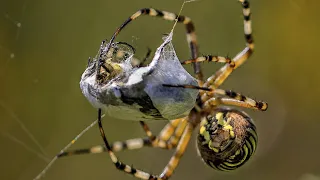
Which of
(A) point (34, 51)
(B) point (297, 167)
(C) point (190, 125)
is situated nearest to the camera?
(C) point (190, 125)

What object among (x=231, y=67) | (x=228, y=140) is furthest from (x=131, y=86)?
(x=231, y=67)

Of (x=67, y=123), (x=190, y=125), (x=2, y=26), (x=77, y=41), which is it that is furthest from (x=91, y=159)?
(x=190, y=125)

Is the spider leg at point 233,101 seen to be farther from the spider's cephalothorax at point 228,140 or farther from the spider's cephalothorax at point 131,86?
the spider's cephalothorax at point 131,86

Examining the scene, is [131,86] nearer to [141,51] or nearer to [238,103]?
[238,103]

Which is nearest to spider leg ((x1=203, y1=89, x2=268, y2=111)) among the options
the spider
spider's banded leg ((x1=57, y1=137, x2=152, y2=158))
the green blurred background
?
the spider

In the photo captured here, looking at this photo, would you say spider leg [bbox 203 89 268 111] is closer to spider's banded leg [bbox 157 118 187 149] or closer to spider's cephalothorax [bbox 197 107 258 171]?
spider's cephalothorax [bbox 197 107 258 171]

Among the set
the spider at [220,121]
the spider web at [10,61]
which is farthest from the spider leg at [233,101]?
the spider web at [10,61]

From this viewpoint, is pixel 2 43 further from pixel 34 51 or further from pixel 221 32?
pixel 221 32
